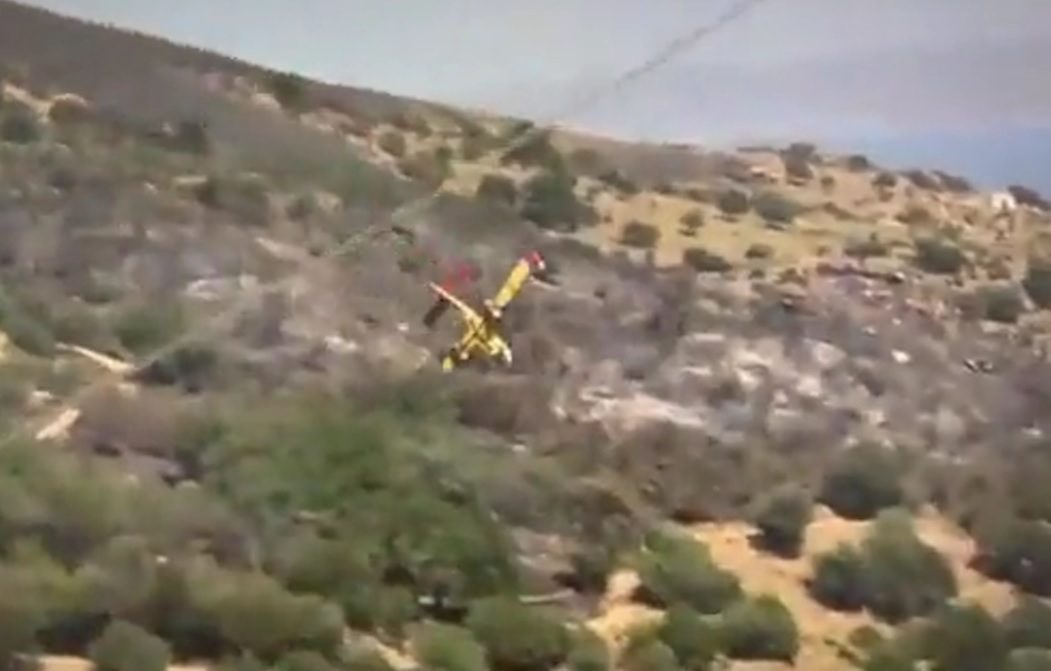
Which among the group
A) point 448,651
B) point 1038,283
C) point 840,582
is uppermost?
point 1038,283

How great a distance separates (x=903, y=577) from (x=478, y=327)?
2.26 metres

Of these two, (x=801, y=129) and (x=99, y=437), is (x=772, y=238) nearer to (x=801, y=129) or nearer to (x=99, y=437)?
(x=801, y=129)

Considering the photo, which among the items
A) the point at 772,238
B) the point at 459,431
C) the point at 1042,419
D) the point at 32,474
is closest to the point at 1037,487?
the point at 1042,419

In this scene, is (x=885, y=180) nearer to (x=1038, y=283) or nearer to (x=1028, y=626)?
(x=1038, y=283)

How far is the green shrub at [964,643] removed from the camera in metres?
10.9

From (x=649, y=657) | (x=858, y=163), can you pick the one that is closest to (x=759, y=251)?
(x=858, y=163)

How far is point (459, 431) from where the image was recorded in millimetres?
11344

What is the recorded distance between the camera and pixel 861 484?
11.7m

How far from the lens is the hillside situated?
410 inches

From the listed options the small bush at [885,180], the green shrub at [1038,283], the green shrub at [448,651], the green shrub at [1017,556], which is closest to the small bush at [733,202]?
the small bush at [885,180]

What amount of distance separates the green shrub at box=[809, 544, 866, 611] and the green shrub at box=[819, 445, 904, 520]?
37 cm

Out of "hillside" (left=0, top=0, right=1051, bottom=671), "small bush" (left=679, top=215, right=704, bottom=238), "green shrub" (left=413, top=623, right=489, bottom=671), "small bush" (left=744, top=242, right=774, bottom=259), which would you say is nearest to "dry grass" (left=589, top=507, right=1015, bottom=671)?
"hillside" (left=0, top=0, right=1051, bottom=671)

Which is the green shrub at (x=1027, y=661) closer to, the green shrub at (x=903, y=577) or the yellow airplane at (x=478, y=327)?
the green shrub at (x=903, y=577)

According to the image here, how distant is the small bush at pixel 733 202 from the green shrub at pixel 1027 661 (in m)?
2.88
